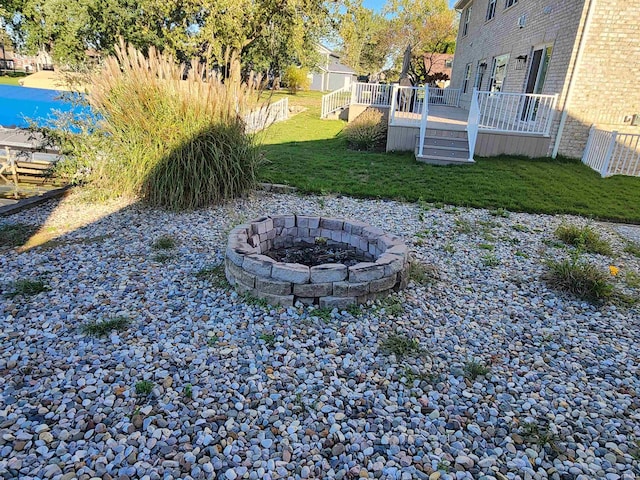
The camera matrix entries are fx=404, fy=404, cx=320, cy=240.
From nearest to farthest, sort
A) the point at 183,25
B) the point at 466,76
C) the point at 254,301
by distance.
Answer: the point at 254,301 → the point at 183,25 → the point at 466,76

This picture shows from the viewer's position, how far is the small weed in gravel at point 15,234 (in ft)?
12.7

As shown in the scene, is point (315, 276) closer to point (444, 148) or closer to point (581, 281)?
point (581, 281)

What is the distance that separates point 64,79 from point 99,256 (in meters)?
3.04

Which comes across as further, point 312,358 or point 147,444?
point 312,358

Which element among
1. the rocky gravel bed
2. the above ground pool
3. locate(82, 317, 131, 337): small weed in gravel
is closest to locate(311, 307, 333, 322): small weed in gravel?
the rocky gravel bed

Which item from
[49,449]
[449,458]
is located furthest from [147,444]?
[449,458]

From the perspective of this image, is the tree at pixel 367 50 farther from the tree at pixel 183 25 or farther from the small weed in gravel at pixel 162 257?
the small weed in gravel at pixel 162 257

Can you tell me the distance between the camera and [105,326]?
8.39 ft

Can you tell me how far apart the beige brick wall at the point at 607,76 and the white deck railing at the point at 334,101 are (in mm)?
9643

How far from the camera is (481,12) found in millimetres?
14367

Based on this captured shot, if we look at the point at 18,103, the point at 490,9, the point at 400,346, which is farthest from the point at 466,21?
the point at 400,346

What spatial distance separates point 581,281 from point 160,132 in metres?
4.49

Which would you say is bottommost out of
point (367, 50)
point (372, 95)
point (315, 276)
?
point (315, 276)

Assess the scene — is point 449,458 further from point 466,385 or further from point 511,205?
point 511,205
